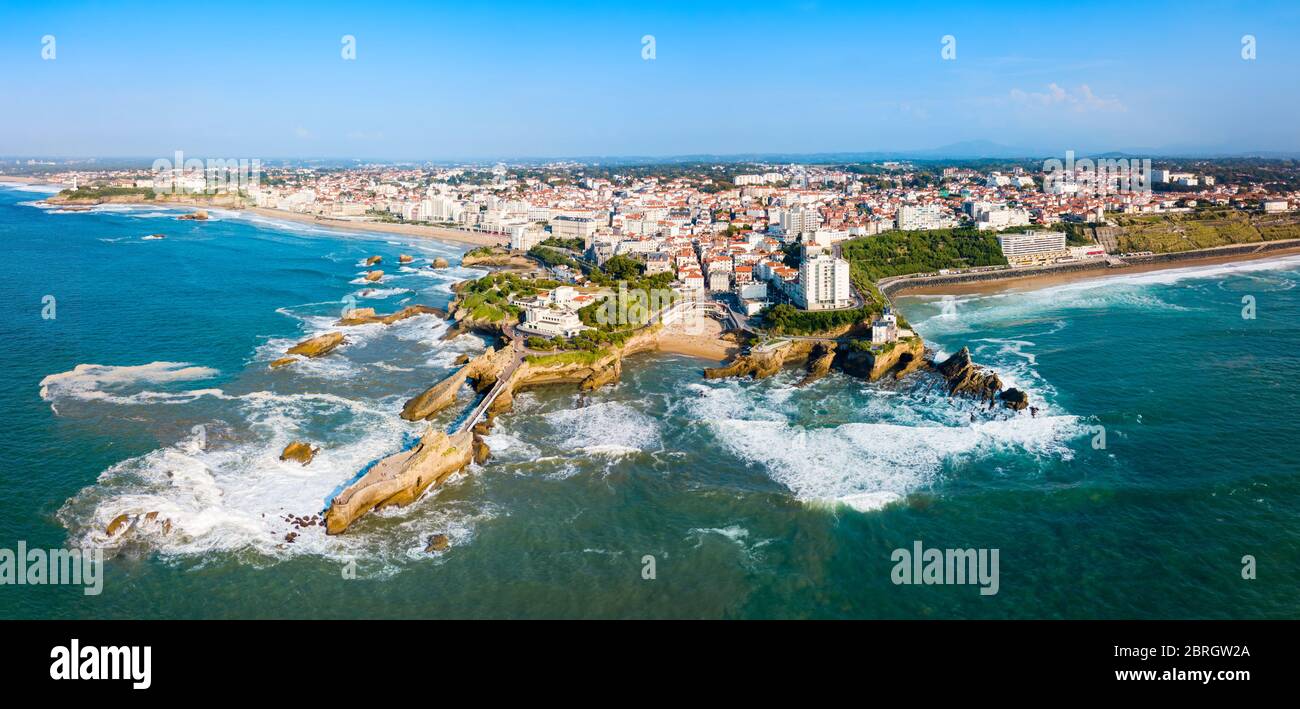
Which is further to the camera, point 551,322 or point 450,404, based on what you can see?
point 551,322

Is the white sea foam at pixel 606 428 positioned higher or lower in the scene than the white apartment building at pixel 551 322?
lower

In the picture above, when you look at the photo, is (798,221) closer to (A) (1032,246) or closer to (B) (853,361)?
(A) (1032,246)

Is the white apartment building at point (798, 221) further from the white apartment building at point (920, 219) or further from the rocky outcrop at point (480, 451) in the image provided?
the rocky outcrop at point (480, 451)

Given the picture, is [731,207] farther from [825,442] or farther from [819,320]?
[825,442]

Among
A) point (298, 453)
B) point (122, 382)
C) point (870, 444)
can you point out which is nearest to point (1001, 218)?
point (870, 444)

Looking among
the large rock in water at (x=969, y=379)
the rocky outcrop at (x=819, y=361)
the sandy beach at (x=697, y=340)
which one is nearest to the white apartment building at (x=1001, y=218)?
the sandy beach at (x=697, y=340)
